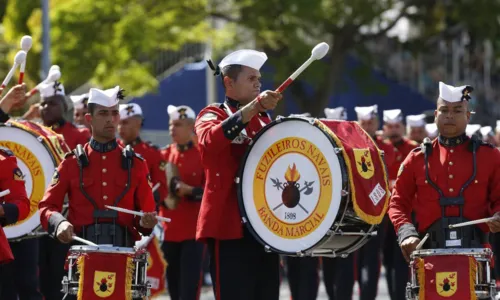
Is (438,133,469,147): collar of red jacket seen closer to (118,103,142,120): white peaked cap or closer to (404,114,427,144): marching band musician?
(118,103,142,120): white peaked cap

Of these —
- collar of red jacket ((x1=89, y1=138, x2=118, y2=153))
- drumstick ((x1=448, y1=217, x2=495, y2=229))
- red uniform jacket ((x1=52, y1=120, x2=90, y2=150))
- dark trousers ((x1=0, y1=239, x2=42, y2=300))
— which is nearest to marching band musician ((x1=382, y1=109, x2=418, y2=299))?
red uniform jacket ((x1=52, y1=120, x2=90, y2=150))

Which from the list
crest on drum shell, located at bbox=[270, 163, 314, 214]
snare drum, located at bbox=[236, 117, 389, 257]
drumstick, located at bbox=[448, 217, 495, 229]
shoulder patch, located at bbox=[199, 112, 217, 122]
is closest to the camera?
snare drum, located at bbox=[236, 117, 389, 257]

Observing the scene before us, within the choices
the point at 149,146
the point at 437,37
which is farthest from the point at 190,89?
the point at 149,146

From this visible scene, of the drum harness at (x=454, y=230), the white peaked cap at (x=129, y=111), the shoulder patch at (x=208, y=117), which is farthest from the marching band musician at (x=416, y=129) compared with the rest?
the shoulder patch at (x=208, y=117)

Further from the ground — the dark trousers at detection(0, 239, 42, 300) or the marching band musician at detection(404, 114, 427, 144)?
→ the marching band musician at detection(404, 114, 427, 144)

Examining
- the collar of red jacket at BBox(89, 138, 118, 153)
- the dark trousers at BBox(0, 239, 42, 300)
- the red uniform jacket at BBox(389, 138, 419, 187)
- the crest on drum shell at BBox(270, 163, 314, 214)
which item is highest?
the red uniform jacket at BBox(389, 138, 419, 187)

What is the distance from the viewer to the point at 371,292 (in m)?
13.6

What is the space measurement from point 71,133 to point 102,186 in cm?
298

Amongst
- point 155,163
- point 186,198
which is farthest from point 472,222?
point 186,198

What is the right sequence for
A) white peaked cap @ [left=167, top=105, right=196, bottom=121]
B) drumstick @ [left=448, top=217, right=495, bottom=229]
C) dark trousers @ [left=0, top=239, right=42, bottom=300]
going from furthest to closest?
1. white peaked cap @ [left=167, top=105, right=196, bottom=121]
2. dark trousers @ [left=0, top=239, right=42, bottom=300]
3. drumstick @ [left=448, top=217, right=495, bottom=229]

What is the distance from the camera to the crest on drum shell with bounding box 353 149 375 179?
8.01 meters

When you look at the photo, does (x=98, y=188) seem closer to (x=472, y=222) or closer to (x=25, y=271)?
(x=25, y=271)

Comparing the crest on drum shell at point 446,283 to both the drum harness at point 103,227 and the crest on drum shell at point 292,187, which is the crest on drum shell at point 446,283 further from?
the drum harness at point 103,227

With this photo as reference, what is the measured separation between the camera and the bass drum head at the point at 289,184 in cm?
802
